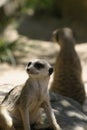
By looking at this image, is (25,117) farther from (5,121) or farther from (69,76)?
(69,76)

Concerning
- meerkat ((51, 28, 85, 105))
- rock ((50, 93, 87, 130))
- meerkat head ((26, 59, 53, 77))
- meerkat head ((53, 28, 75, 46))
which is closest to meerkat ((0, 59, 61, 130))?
meerkat head ((26, 59, 53, 77))

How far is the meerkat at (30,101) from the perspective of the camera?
278 centimetres

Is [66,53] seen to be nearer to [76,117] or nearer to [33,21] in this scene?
[76,117]

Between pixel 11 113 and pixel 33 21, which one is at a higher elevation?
pixel 33 21

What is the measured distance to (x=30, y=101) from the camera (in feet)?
9.45

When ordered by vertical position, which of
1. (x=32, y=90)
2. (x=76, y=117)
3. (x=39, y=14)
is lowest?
(x=76, y=117)

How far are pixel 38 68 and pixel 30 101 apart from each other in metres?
0.26

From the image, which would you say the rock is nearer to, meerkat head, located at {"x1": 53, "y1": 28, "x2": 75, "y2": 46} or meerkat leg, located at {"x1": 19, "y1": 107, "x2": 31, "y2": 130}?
meerkat leg, located at {"x1": 19, "y1": 107, "x2": 31, "y2": 130}

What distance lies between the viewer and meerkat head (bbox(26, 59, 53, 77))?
105 inches

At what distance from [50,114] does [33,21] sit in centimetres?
719

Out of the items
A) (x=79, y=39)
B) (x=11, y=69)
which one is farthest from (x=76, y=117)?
(x=79, y=39)

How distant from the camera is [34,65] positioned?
2.70 m

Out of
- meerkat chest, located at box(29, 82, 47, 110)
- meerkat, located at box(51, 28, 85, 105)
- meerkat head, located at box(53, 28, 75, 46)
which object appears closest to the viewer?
meerkat chest, located at box(29, 82, 47, 110)

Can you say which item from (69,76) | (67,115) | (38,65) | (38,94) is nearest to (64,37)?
(69,76)
